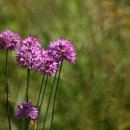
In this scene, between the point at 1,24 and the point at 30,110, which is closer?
the point at 30,110

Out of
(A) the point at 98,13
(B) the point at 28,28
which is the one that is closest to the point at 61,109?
(B) the point at 28,28

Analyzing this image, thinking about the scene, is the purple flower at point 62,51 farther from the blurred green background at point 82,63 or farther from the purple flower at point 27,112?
the blurred green background at point 82,63

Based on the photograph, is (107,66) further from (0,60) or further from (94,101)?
(0,60)

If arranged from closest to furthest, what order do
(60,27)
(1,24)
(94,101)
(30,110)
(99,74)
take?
(30,110) → (94,101) → (99,74) → (1,24) → (60,27)

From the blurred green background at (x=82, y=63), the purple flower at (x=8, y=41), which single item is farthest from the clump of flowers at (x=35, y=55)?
the blurred green background at (x=82, y=63)

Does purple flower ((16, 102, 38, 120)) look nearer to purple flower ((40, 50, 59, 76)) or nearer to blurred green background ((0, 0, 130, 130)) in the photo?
purple flower ((40, 50, 59, 76))

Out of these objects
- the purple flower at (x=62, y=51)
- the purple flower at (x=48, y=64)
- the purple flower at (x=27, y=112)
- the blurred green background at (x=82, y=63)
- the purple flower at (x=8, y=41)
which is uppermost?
the blurred green background at (x=82, y=63)

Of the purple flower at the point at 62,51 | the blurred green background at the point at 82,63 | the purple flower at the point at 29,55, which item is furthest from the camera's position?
the blurred green background at the point at 82,63
